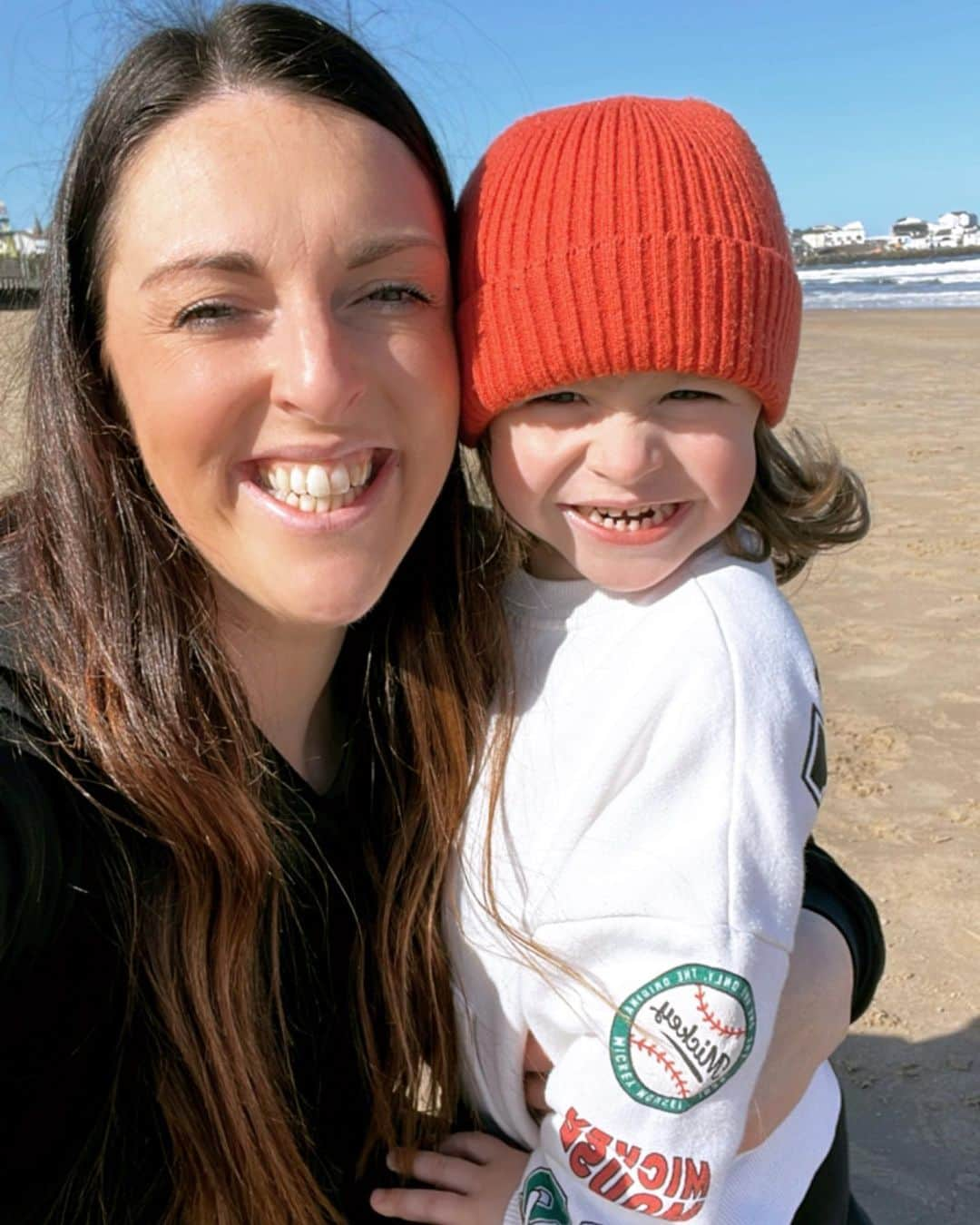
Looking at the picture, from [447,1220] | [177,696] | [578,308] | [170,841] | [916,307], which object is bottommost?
Answer: [916,307]

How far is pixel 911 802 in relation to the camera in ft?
12.7

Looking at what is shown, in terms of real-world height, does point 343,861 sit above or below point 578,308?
below

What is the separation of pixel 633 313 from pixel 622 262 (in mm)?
80

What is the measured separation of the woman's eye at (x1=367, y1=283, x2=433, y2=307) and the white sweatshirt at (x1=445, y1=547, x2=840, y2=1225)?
55 centimetres

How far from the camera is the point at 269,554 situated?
1.63 m

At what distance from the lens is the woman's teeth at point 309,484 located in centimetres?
161

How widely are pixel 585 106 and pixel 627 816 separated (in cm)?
112

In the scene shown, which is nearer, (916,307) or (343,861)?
(343,861)

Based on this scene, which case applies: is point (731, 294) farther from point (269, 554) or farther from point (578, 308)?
point (269, 554)

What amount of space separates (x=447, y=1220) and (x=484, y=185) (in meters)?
1.61

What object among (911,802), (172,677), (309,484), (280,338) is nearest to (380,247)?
(280,338)

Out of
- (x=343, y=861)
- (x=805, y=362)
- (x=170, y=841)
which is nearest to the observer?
(x=170, y=841)

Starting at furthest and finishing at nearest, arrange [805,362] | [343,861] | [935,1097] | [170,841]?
1. [805,362]
2. [935,1097]
3. [343,861]
4. [170,841]

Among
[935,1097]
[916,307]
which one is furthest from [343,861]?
[916,307]
